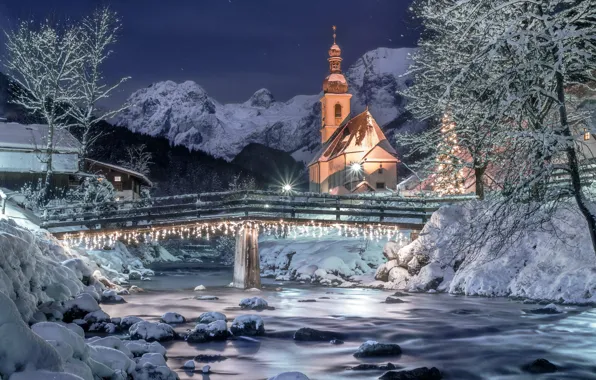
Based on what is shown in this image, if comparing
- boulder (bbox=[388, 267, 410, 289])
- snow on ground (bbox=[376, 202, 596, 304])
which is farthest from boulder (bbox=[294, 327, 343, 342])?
boulder (bbox=[388, 267, 410, 289])

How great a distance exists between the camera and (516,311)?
853 inches

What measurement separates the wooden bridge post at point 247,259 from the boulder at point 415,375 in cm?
2004

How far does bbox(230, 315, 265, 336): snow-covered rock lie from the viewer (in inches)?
683

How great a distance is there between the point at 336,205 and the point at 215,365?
21.0 meters

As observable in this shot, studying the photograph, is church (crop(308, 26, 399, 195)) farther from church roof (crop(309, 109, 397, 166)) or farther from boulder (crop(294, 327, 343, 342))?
boulder (crop(294, 327, 343, 342))

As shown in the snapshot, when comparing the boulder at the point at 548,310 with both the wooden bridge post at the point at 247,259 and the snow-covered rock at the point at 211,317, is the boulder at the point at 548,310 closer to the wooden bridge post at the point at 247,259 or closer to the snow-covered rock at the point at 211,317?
the snow-covered rock at the point at 211,317

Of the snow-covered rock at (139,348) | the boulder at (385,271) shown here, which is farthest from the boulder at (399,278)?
the snow-covered rock at (139,348)

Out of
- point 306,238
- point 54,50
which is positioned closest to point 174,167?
point 306,238

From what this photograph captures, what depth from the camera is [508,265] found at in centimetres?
2669

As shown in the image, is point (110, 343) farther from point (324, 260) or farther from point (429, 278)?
point (324, 260)

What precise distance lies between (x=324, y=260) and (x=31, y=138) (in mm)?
26990

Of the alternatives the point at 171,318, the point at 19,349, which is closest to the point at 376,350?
the point at 171,318

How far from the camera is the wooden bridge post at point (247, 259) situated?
31984 mm

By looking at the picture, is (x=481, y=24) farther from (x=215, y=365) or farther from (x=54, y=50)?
(x=54, y=50)
